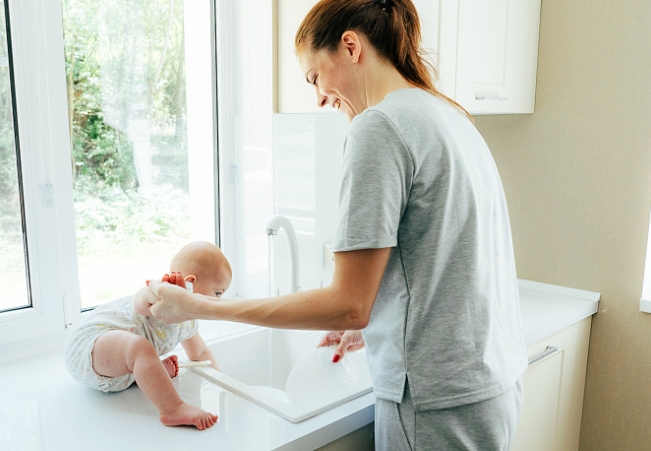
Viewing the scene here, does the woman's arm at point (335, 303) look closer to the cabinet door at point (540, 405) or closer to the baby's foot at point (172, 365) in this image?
the baby's foot at point (172, 365)

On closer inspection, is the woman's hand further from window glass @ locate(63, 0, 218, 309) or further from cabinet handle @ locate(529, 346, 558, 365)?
window glass @ locate(63, 0, 218, 309)

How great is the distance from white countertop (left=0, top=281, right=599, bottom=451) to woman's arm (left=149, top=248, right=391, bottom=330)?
0.20 metres

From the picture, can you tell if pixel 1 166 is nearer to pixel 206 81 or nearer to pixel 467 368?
pixel 206 81

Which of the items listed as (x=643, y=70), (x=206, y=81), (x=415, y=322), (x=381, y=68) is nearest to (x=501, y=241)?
(x=415, y=322)

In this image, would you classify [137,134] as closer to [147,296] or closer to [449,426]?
[147,296]

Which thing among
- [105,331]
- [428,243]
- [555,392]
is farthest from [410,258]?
[555,392]

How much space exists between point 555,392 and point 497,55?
987 mm

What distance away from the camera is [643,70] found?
63.9 inches

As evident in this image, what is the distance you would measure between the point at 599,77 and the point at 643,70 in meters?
0.12

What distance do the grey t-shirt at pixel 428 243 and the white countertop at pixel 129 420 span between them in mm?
141

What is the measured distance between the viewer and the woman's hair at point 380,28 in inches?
36.6

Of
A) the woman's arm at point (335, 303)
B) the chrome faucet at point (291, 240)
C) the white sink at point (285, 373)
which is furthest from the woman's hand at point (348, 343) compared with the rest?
the woman's arm at point (335, 303)

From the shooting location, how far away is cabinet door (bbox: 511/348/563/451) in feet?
5.02

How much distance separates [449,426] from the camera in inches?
35.5
